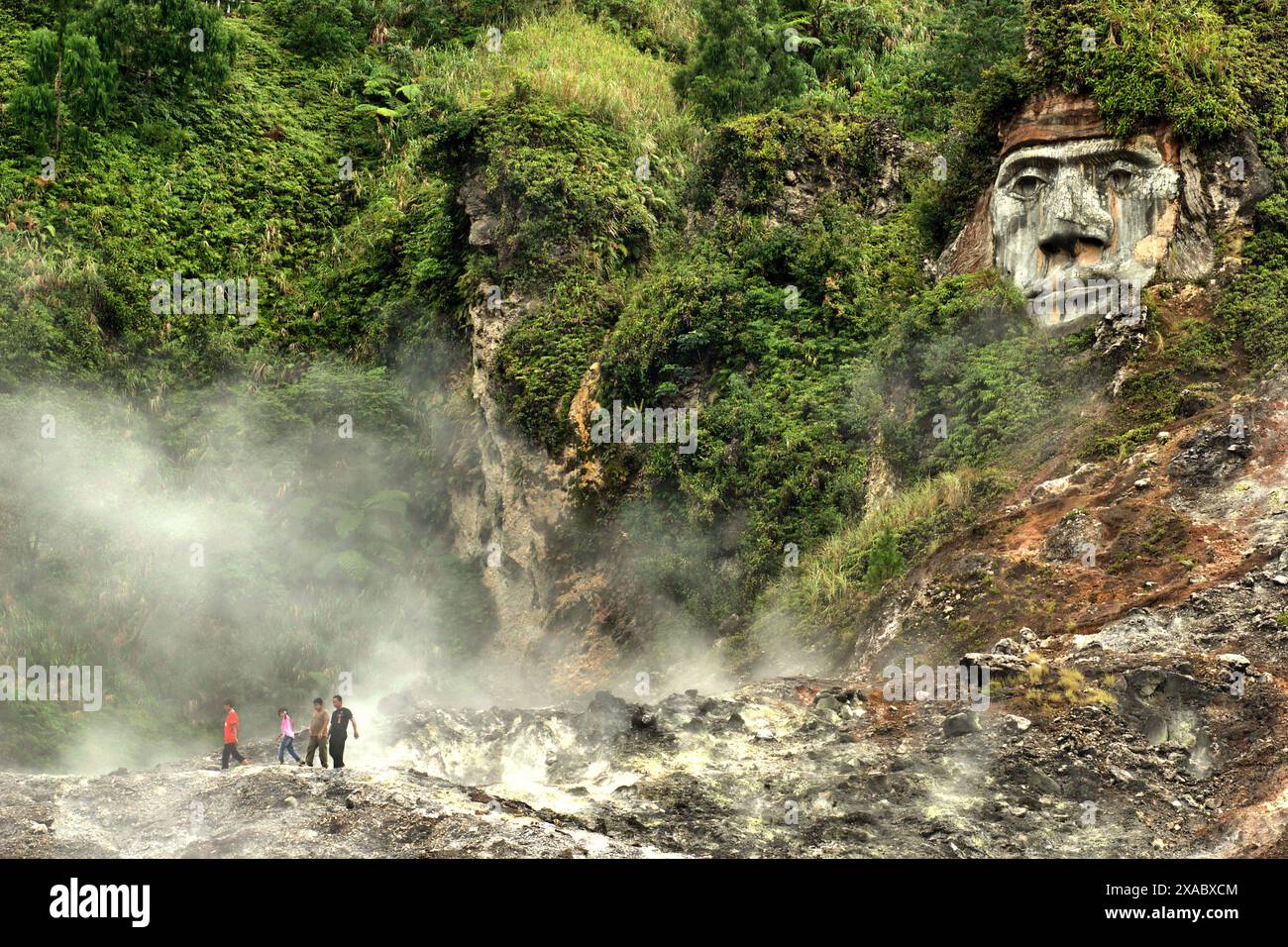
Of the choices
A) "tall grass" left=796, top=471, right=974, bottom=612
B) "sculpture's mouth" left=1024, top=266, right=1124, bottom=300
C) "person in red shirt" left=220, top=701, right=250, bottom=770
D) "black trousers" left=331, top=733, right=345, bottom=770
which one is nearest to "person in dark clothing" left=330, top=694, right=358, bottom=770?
"black trousers" left=331, top=733, right=345, bottom=770

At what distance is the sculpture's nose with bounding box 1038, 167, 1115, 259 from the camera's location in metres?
21.5

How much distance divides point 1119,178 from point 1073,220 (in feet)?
3.65

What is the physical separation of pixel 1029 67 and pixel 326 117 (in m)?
17.1

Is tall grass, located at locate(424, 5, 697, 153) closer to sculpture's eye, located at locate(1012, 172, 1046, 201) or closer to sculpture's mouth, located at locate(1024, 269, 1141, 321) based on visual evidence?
sculpture's eye, located at locate(1012, 172, 1046, 201)

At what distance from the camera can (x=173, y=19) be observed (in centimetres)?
3073

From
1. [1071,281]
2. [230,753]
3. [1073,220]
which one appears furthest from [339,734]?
[1073,220]

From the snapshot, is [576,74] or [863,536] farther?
[576,74]

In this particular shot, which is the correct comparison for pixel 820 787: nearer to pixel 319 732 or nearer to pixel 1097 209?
pixel 319 732

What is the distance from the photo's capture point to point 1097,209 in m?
21.6

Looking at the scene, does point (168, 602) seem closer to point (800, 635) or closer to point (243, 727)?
point (243, 727)

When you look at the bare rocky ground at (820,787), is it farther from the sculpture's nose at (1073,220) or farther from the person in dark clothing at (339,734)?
the sculpture's nose at (1073,220)

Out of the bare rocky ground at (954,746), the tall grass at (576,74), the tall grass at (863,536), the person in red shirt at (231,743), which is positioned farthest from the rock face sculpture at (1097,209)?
the person in red shirt at (231,743)

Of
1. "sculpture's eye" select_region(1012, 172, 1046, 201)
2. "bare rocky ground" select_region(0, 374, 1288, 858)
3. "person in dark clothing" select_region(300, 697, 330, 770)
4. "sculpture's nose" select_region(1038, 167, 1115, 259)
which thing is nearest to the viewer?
"bare rocky ground" select_region(0, 374, 1288, 858)

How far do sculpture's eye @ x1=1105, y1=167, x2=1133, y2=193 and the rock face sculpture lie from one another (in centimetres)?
2
